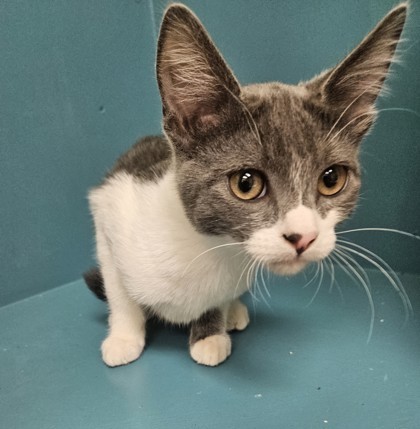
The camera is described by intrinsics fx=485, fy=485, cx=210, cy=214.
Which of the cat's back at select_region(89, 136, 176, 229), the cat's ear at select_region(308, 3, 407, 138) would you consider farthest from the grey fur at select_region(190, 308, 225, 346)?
the cat's ear at select_region(308, 3, 407, 138)

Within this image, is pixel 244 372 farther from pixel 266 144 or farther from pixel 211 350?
pixel 266 144

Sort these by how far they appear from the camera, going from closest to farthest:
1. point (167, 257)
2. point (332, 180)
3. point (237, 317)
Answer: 1. point (332, 180)
2. point (167, 257)
3. point (237, 317)

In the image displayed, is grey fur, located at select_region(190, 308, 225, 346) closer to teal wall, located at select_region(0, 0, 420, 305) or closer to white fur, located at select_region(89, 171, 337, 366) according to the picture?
white fur, located at select_region(89, 171, 337, 366)

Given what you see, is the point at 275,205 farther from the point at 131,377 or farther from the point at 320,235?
the point at 131,377

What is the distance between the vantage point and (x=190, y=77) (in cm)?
79

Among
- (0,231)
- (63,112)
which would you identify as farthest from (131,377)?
(63,112)

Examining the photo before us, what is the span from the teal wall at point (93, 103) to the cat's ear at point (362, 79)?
367 millimetres

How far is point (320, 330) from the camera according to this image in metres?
1.18

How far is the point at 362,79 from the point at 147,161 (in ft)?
1.73

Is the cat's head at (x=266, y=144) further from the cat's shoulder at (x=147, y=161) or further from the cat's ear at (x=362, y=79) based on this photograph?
the cat's shoulder at (x=147, y=161)

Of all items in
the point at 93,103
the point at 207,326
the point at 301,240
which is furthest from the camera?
the point at 93,103

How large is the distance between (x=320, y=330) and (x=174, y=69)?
2.38 ft

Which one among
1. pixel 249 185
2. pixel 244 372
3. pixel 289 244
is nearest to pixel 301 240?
pixel 289 244

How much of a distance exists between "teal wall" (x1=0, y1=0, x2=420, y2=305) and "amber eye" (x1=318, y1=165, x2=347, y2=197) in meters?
0.48
